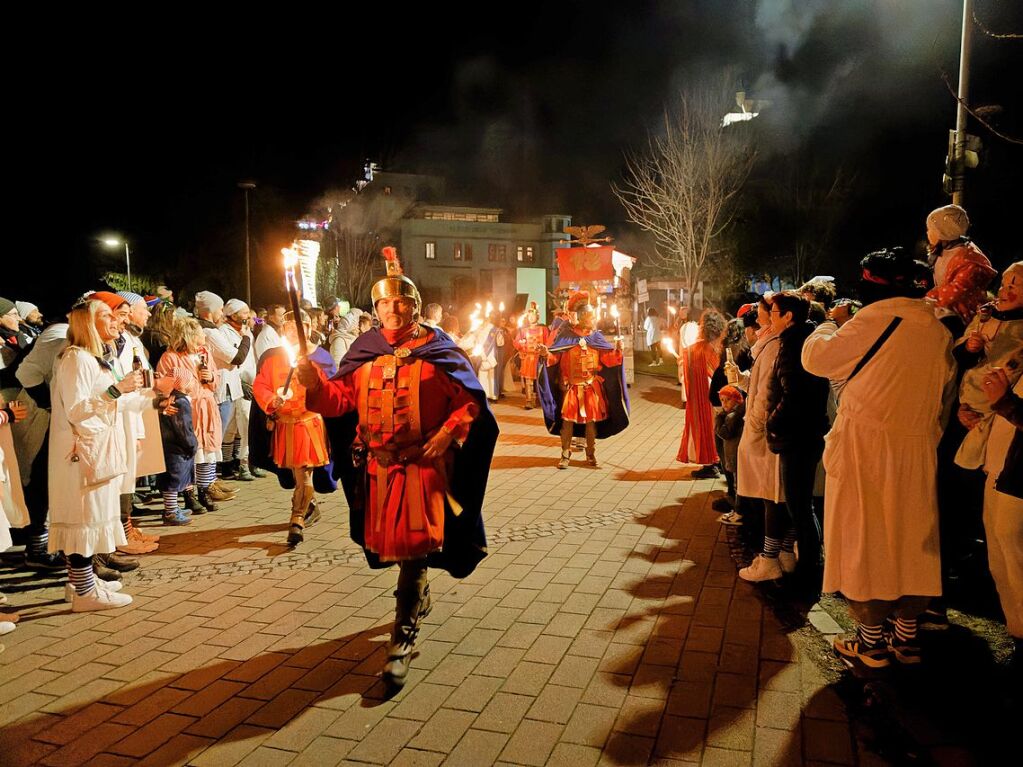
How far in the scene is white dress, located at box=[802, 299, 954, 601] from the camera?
3.59 meters

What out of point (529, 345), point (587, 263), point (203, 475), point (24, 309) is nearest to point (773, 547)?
point (203, 475)

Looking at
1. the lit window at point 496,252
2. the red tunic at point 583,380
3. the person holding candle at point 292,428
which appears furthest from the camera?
the lit window at point 496,252

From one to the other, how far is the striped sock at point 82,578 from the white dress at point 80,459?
165 mm

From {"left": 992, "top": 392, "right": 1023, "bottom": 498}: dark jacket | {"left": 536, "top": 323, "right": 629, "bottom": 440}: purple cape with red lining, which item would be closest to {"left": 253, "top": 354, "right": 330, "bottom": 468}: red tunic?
{"left": 536, "top": 323, "right": 629, "bottom": 440}: purple cape with red lining

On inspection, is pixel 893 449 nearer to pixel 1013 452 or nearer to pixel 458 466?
pixel 1013 452

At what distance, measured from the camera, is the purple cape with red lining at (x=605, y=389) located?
31.5ft

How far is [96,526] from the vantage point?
194 inches

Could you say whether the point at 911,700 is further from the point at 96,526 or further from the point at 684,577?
the point at 96,526

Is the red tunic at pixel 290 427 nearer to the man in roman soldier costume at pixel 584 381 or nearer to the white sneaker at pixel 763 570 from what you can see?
the white sneaker at pixel 763 570

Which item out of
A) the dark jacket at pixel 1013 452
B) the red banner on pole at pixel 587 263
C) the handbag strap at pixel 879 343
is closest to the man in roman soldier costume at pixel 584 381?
the handbag strap at pixel 879 343

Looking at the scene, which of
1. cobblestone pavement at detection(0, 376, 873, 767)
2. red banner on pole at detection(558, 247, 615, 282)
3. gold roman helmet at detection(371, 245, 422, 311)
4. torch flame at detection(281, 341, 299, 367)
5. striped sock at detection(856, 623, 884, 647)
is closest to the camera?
cobblestone pavement at detection(0, 376, 873, 767)

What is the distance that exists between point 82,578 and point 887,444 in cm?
542

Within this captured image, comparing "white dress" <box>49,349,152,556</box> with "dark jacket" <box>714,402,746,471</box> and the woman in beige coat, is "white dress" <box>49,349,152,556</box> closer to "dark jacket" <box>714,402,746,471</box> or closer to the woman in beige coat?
the woman in beige coat

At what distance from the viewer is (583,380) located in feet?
30.9
